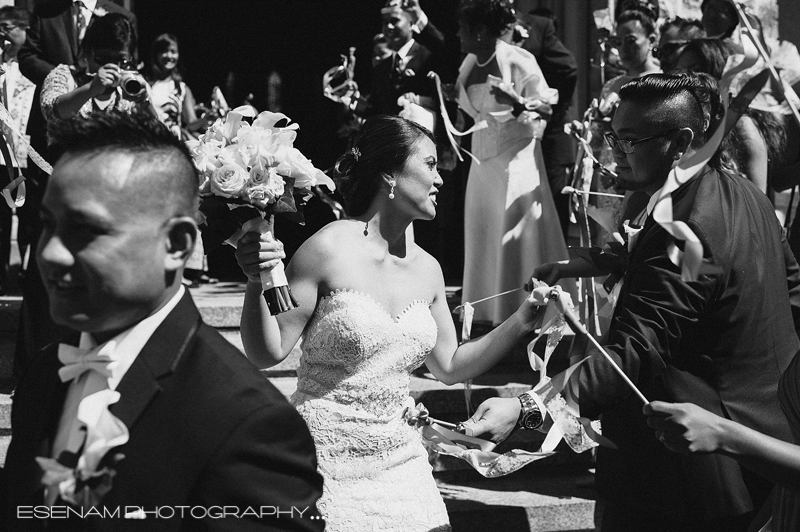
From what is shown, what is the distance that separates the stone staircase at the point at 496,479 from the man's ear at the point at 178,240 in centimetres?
349

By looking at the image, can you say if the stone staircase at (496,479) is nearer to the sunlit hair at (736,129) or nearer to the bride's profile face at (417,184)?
the sunlit hair at (736,129)

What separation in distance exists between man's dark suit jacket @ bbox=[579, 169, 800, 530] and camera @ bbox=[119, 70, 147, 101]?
2996 mm

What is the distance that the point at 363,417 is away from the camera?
11.8ft

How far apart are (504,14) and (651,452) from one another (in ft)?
12.9

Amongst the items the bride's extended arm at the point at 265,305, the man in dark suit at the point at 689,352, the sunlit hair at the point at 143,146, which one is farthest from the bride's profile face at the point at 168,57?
the sunlit hair at the point at 143,146

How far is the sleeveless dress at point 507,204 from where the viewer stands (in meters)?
6.58

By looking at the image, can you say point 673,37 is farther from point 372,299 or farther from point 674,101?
point 372,299

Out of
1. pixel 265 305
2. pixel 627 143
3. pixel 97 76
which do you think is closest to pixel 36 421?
pixel 265 305

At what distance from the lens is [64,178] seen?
1.94 m

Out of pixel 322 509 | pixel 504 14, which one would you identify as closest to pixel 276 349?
pixel 322 509

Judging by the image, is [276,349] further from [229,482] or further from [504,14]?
[504,14]

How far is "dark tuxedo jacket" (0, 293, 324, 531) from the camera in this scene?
5.99 feet

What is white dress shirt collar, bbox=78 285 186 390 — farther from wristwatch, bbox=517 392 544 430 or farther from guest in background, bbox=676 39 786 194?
guest in background, bbox=676 39 786 194

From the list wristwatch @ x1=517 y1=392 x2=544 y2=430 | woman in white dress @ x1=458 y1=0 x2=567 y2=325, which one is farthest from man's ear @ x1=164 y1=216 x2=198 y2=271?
woman in white dress @ x1=458 y1=0 x2=567 y2=325
